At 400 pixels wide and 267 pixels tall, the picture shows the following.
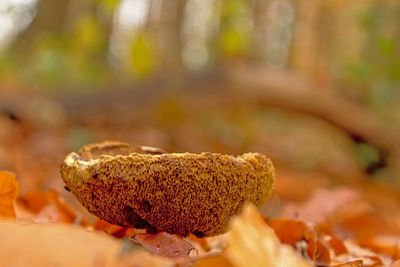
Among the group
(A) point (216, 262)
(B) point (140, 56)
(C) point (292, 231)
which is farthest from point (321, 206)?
(B) point (140, 56)

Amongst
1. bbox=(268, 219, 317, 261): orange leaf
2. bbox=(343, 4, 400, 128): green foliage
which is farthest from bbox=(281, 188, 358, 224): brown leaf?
bbox=(343, 4, 400, 128): green foliage

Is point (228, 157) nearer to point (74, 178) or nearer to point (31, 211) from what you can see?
point (74, 178)

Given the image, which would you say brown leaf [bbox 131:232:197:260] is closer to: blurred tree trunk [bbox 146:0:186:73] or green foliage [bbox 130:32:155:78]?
green foliage [bbox 130:32:155:78]

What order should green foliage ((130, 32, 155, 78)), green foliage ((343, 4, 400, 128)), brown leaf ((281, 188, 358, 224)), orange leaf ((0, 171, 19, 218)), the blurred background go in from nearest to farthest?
orange leaf ((0, 171, 19, 218))
brown leaf ((281, 188, 358, 224))
the blurred background
green foliage ((343, 4, 400, 128))
green foliage ((130, 32, 155, 78))

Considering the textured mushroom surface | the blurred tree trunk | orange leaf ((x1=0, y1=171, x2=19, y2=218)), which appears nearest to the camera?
the textured mushroom surface

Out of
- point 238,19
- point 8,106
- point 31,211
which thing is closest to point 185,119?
A: point 8,106

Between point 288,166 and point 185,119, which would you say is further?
point 288,166

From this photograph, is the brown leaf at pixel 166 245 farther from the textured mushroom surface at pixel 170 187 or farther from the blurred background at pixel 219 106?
the blurred background at pixel 219 106
